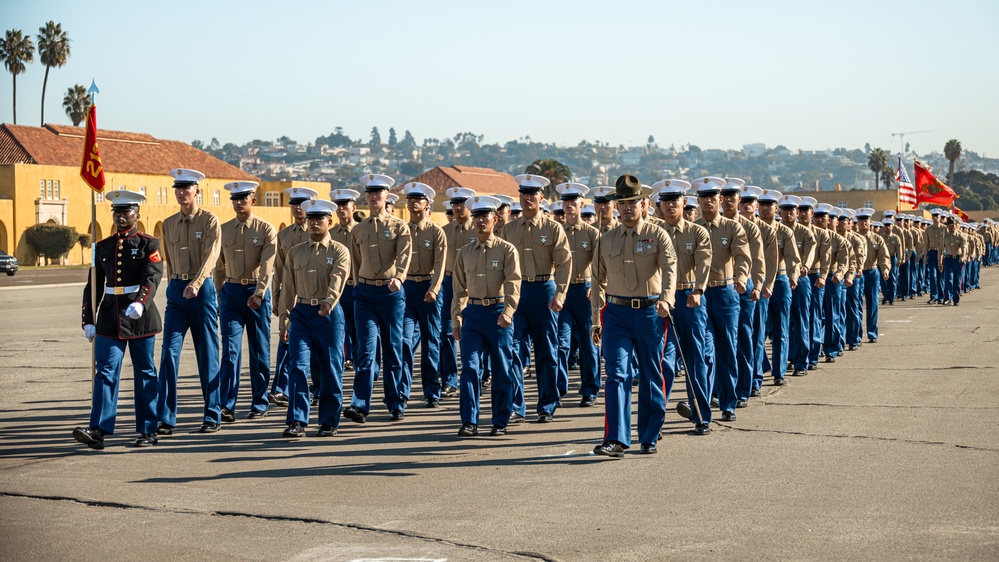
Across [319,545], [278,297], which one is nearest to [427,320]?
[278,297]

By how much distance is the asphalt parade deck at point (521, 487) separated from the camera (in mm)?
6547

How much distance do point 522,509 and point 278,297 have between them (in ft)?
14.6

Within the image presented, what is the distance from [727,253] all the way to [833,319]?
18.8ft

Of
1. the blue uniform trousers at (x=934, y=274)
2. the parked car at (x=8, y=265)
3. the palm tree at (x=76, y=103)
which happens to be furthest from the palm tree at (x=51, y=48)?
the blue uniform trousers at (x=934, y=274)

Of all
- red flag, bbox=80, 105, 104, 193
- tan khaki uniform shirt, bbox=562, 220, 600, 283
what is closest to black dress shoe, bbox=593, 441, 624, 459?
tan khaki uniform shirt, bbox=562, 220, 600, 283

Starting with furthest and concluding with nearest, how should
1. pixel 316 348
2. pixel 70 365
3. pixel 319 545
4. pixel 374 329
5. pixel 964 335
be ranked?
pixel 964 335 < pixel 70 365 < pixel 374 329 < pixel 316 348 < pixel 319 545

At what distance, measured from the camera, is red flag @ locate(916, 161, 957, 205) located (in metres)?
38.0

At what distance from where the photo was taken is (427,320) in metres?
12.6

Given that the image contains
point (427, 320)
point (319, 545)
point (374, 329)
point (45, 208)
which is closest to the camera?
point (319, 545)

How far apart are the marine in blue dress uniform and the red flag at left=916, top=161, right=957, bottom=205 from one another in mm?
32132

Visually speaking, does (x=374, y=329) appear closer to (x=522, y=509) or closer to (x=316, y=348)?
(x=316, y=348)

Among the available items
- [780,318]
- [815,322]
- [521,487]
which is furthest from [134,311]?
[815,322]

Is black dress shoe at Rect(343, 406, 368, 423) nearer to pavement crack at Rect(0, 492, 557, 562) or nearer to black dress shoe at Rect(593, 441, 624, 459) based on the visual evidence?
black dress shoe at Rect(593, 441, 624, 459)

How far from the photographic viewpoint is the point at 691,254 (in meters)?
10.5
